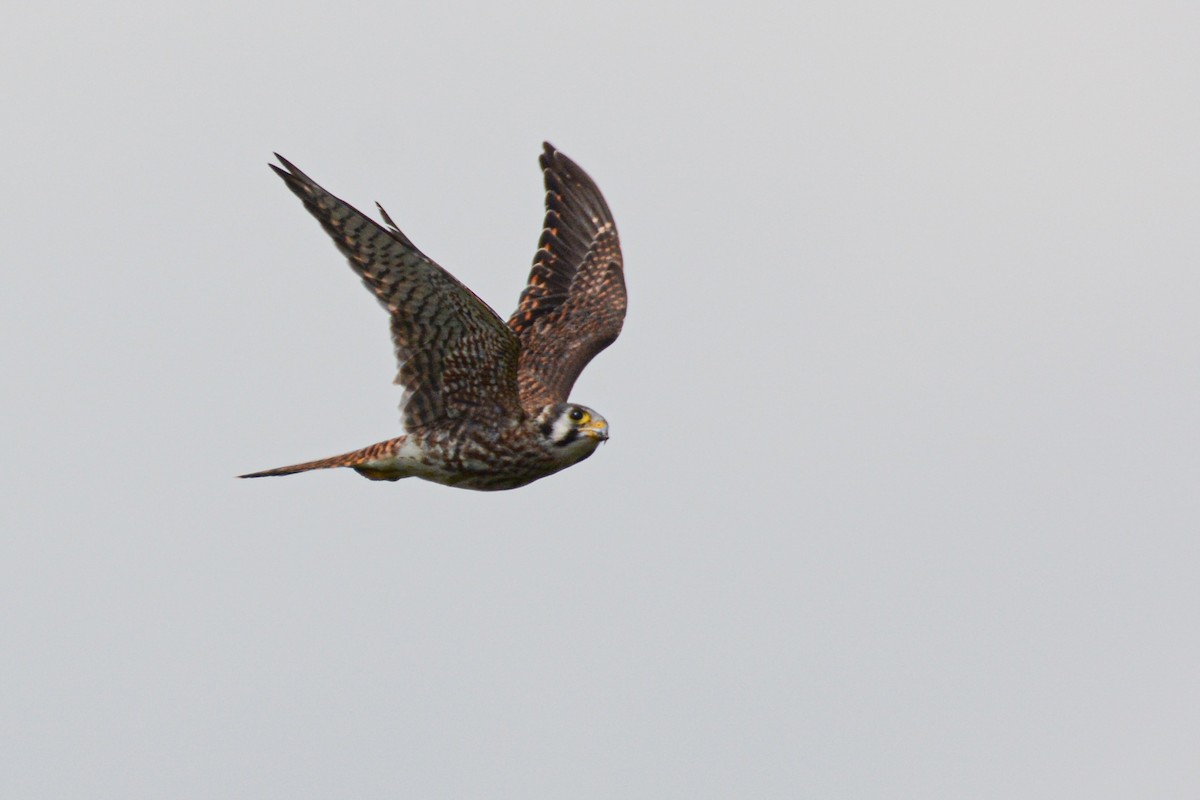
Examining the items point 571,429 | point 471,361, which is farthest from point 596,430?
point 471,361

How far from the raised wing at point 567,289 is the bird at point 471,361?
17 mm

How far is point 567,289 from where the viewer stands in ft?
57.0

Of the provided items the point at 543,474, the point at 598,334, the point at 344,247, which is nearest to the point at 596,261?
the point at 598,334

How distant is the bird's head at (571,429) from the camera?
14352 millimetres

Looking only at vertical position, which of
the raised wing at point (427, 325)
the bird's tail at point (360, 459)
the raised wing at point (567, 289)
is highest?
the raised wing at point (567, 289)

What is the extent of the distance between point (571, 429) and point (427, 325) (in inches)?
53.4

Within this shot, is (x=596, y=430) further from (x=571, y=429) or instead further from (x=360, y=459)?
(x=360, y=459)

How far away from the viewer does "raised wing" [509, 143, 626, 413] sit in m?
16.3

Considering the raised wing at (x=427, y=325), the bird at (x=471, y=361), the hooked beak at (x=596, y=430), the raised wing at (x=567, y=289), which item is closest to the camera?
the raised wing at (x=427, y=325)

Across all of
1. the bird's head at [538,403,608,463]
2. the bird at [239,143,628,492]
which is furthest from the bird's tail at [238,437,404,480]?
the bird's head at [538,403,608,463]

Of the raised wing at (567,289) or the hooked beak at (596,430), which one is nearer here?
the hooked beak at (596,430)

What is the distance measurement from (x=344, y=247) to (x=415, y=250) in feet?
2.28

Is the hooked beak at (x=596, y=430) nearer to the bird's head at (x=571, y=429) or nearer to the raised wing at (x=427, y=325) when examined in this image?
the bird's head at (x=571, y=429)

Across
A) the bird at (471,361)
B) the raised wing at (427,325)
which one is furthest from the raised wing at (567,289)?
the raised wing at (427,325)
